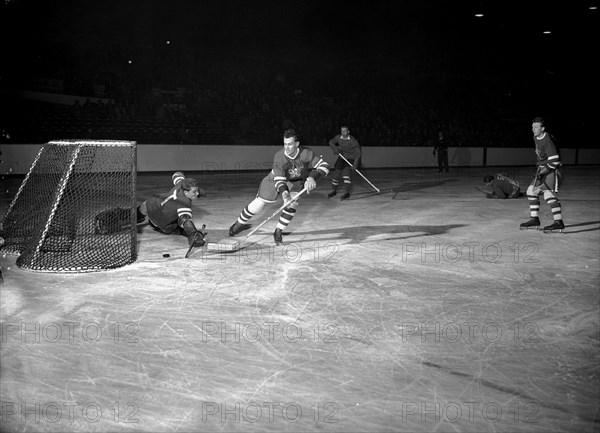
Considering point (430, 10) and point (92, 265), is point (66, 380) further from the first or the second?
point (430, 10)

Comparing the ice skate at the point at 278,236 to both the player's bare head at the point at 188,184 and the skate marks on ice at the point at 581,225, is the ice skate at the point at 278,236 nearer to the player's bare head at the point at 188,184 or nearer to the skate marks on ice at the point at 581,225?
the player's bare head at the point at 188,184

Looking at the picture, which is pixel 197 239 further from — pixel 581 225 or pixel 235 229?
pixel 581 225

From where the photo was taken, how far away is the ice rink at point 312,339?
260 centimetres

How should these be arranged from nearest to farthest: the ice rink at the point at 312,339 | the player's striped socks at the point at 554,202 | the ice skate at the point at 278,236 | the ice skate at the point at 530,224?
the ice rink at the point at 312,339, the ice skate at the point at 278,236, the player's striped socks at the point at 554,202, the ice skate at the point at 530,224

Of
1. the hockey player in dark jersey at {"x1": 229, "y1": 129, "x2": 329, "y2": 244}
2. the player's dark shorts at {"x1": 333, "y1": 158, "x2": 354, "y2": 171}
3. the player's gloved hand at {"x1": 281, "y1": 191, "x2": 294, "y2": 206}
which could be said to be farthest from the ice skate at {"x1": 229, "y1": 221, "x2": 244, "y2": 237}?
the player's dark shorts at {"x1": 333, "y1": 158, "x2": 354, "y2": 171}

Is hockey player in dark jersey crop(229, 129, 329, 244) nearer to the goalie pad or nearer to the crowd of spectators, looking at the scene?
the goalie pad

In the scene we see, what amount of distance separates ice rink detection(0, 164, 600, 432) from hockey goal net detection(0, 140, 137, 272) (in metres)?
0.24

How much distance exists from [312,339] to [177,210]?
10.5 ft

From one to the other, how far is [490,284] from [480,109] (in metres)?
21.9

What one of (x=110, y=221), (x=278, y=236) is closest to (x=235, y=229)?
(x=278, y=236)

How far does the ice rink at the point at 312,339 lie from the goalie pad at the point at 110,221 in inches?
13.2

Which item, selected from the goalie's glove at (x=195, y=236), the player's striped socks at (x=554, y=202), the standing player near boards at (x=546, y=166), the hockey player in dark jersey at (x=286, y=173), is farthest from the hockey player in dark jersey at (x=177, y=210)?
the player's striped socks at (x=554, y=202)

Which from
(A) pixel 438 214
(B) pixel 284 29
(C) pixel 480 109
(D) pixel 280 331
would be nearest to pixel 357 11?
(B) pixel 284 29

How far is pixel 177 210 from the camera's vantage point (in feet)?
20.5
